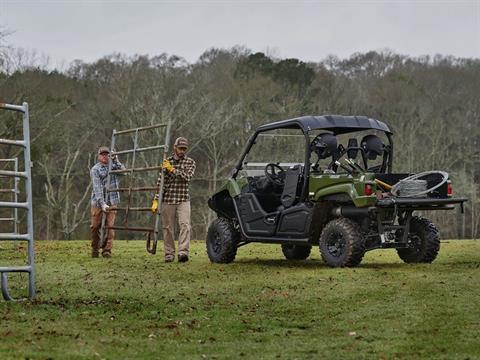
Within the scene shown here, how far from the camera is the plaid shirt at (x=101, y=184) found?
15.4 metres

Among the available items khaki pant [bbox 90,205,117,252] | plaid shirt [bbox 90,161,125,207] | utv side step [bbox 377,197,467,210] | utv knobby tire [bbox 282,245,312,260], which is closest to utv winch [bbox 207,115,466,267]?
utv side step [bbox 377,197,467,210]

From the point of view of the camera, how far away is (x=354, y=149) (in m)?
13.2

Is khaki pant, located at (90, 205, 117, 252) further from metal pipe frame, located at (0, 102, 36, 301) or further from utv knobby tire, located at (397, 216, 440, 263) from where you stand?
metal pipe frame, located at (0, 102, 36, 301)

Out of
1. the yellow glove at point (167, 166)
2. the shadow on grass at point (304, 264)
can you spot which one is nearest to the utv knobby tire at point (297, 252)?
the shadow on grass at point (304, 264)

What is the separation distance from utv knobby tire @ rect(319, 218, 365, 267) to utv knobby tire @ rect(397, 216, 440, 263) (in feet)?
3.96

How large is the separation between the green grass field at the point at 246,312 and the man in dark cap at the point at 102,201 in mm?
1836

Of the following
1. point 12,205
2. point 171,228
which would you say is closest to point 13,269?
point 12,205

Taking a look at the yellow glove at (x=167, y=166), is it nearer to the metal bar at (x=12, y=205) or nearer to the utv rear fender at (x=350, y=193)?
the utv rear fender at (x=350, y=193)

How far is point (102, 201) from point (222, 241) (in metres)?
2.33

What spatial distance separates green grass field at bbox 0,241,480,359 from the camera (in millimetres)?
6934

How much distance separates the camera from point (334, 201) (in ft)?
42.2

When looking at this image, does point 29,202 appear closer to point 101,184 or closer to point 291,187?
point 291,187

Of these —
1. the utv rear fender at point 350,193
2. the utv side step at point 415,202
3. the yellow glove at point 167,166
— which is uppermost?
the yellow glove at point 167,166

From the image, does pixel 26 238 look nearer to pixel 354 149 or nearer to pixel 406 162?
pixel 354 149
